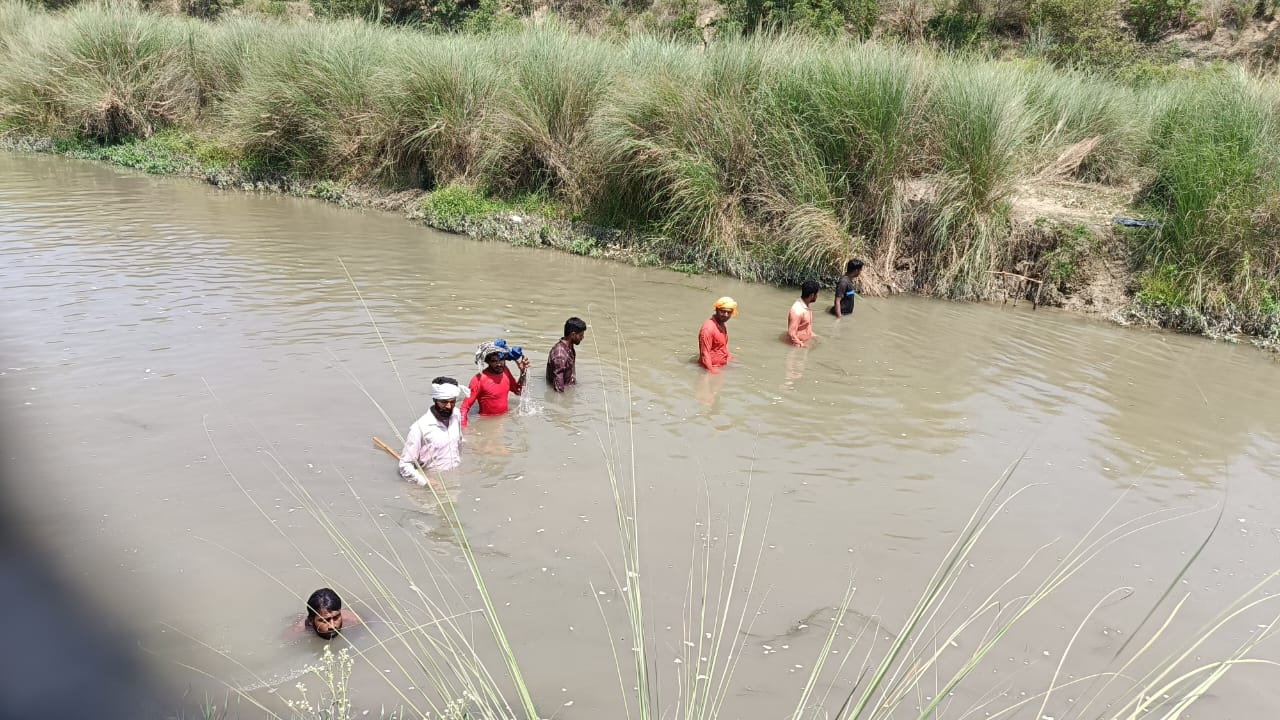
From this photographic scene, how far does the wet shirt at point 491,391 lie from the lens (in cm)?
647

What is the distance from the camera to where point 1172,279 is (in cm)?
1015

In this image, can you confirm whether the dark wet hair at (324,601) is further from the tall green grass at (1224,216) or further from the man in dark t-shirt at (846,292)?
the tall green grass at (1224,216)

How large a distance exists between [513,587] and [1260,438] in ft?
20.8

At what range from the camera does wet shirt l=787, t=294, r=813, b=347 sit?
8.49 m

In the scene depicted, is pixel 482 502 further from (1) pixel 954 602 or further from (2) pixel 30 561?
(1) pixel 954 602

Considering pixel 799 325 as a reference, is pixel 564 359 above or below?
below

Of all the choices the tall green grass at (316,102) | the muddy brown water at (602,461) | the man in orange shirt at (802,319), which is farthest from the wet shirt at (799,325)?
the tall green grass at (316,102)

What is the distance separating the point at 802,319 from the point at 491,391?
3.51 m

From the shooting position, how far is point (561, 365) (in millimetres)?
7027

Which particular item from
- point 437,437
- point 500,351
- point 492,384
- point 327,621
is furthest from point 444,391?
point 327,621

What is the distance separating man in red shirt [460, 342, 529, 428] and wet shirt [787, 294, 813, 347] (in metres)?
3.04

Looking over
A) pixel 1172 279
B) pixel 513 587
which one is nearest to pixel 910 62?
pixel 1172 279

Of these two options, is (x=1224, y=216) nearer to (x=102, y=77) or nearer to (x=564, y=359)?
(x=564, y=359)

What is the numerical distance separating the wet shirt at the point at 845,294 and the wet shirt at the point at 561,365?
3737 millimetres
